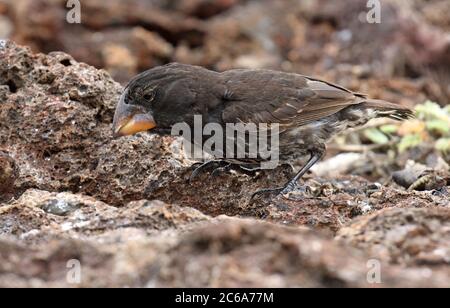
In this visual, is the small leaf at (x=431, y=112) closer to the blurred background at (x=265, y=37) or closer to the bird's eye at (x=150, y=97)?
the blurred background at (x=265, y=37)

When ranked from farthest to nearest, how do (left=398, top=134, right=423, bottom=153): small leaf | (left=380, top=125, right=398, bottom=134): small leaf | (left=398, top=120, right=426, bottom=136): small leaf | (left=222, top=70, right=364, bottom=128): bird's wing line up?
(left=380, top=125, right=398, bottom=134): small leaf
(left=398, top=120, right=426, bottom=136): small leaf
(left=398, top=134, right=423, bottom=153): small leaf
(left=222, top=70, right=364, bottom=128): bird's wing

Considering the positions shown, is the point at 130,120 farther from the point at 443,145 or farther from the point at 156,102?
the point at 443,145

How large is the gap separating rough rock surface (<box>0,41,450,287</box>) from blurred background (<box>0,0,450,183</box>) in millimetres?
4407

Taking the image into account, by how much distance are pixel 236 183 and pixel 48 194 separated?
1.11 metres

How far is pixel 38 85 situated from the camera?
17.2 ft

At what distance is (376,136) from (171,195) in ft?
9.98

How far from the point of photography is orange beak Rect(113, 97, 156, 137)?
190 inches

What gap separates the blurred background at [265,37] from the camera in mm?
9891

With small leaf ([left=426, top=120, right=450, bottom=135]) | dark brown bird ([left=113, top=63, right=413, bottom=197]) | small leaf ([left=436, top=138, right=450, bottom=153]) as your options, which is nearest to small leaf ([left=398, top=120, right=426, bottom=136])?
small leaf ([left=426, top=120, right=450, bottom=135])

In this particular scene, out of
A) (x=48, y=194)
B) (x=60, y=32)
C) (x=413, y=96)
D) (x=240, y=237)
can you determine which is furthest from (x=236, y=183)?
(x=60, y=32)

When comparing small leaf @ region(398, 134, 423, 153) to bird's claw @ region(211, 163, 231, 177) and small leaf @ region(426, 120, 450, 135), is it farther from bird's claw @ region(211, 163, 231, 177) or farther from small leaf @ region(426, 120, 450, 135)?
bird's claw @ region(211, 163, 231, 177)

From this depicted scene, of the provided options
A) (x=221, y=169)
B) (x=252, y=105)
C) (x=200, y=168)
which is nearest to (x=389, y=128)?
(x=252, y=105)

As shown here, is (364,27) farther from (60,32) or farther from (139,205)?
(139,205)

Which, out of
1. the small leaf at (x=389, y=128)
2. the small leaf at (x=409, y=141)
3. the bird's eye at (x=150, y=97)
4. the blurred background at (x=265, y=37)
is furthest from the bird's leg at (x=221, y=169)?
the blurred background at (x=265, y=37)
